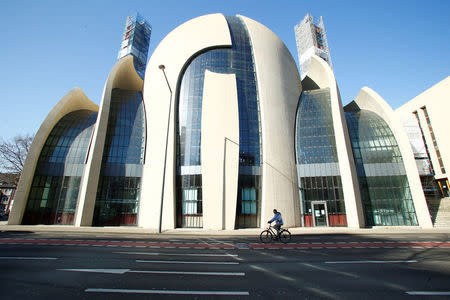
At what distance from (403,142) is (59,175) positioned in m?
41.3

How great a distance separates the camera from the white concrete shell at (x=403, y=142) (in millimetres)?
21906

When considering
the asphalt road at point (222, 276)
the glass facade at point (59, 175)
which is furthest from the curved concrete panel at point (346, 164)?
the glass facade at point (59, 175)

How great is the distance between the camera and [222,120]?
2372 centimetres

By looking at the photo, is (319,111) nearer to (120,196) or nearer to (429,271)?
(429,271)

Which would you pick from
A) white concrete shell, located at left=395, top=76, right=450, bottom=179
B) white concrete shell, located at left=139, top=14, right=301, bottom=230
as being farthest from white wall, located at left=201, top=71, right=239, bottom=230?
white concrete shell, located at left=395, top=76, right=450, bottom=179

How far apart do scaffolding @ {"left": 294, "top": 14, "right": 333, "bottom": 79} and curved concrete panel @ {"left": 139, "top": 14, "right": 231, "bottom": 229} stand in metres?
47.0

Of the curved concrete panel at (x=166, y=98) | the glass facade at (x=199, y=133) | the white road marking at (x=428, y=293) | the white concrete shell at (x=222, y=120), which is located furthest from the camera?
the curved concrete panel at (x=166, y=98)

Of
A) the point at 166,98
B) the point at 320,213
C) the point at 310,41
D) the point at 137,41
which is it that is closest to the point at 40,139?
the point at 166,98

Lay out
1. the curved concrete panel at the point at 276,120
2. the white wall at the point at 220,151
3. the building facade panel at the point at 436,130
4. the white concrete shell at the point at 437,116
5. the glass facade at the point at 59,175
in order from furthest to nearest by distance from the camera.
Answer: the building facade panel at the point at 436,130
the white concrete shell at the point at 437,116
the glass facade at the point at 59,175
the curved concrete panel at the point at 276,120
the white wall at the point at 220,151

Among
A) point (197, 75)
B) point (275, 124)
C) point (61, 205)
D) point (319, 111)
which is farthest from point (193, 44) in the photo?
point (61, 205)

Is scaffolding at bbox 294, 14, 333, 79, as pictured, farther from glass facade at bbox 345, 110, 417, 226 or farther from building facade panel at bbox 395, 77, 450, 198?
glass facade at bbox 345, 110, 417, 226

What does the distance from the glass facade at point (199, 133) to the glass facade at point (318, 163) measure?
19.3ft

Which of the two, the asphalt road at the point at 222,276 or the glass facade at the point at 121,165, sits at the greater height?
the glass facade at the point at 121,165

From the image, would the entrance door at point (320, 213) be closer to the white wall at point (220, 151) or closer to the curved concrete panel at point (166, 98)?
the white wall at point (220, 151)
